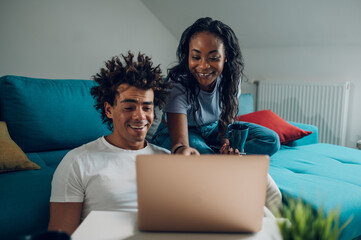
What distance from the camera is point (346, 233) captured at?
1.17 m

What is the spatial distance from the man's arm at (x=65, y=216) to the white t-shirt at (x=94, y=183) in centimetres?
2

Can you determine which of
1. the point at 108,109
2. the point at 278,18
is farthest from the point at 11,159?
the point at 278,18

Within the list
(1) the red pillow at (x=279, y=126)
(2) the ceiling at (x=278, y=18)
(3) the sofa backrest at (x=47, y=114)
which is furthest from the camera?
(2) the ceiling at (x=278, y=18)

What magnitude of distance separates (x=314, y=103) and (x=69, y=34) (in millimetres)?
2400

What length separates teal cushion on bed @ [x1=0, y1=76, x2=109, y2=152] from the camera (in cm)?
167

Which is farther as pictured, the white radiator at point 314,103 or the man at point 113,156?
the white radiator at point 314,103

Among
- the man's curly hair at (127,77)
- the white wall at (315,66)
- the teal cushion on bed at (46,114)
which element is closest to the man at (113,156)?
the man's curly hair at (127,77)

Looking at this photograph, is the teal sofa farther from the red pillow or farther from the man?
the man

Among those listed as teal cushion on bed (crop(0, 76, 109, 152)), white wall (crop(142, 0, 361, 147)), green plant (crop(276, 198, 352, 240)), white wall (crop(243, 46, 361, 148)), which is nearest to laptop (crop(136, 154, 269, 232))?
green plant (crop(276, 198, 352, 240))

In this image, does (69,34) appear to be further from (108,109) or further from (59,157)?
(108,109)

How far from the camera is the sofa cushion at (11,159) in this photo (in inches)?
54.2

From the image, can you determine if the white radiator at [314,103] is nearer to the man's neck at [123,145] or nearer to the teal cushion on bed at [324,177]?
the teal cushion on bed at [324,177]

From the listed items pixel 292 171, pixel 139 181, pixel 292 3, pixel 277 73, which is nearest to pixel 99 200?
pixel 139 181

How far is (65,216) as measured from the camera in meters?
0.87
